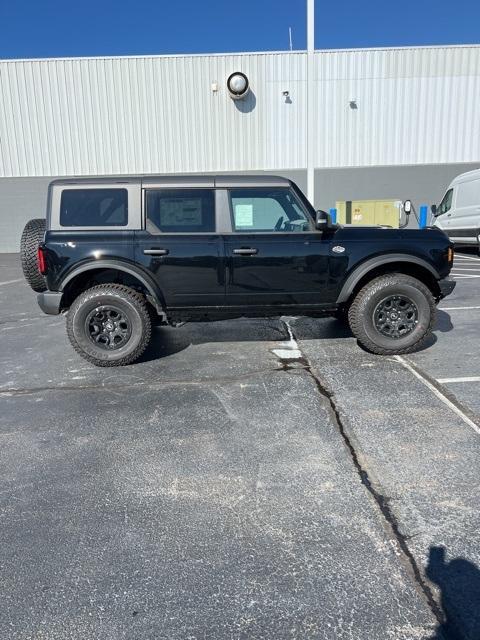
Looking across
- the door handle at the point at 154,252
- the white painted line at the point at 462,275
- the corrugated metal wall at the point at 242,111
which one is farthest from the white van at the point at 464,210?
the door handle at the point at 154,252

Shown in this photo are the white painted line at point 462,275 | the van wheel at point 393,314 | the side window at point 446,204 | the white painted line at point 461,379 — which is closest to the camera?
the white painted line at point 461,379

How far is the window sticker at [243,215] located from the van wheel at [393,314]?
143 centimetres

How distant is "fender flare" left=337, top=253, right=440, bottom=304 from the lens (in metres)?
4.93

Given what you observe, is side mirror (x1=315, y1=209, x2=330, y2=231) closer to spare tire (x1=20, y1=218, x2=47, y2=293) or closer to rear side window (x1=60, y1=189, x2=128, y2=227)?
rear side window (x1=60, y1=189, x2=128, y2=227)

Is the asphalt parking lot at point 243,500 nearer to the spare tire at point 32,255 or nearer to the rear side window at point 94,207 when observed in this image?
the spare tire at point 32,255

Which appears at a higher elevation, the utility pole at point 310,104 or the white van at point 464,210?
the utility pole at point 310,104

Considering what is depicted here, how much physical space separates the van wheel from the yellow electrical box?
1277 cm

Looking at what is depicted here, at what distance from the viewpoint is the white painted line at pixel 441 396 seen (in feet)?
11.2

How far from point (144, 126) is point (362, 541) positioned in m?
18.3

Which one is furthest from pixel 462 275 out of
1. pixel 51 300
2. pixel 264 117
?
pixel 264 117

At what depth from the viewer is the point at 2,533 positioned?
241 cm

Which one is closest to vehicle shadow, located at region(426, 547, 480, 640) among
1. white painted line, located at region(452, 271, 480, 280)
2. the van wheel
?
the van wheel

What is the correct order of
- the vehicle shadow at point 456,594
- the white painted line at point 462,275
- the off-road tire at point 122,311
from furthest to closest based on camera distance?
the white painted line at point 462,275
the off-road tire at point 122,311
the vehicle shadow at point 456,594

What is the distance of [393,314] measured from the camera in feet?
16.5
